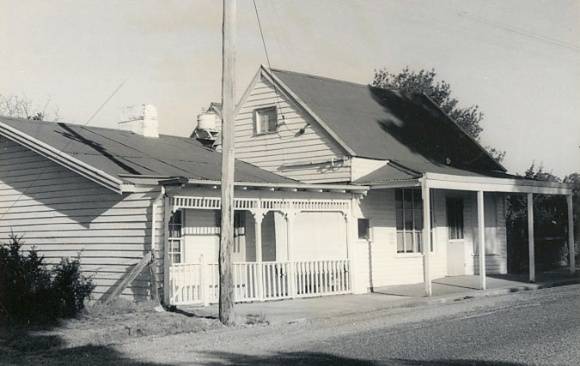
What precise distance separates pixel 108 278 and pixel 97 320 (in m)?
3.56

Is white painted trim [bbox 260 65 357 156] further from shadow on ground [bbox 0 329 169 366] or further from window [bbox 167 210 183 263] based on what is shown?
shadow on ground [bbox 0 329 169 366]

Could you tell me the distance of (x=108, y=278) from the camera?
55.2 feet

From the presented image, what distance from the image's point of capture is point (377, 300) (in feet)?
56.5

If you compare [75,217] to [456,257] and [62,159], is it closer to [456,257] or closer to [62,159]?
[62,159]

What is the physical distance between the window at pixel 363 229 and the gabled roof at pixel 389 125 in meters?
1.90

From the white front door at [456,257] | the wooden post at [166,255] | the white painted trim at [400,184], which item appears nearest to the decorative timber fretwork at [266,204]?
the wooden post at [166,255]

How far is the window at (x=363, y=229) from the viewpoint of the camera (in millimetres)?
20656

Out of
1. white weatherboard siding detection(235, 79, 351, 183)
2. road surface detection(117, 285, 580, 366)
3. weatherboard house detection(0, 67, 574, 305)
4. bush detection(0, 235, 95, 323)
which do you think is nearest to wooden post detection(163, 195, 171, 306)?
weatherboard house detection(0, 67, 574, 305)

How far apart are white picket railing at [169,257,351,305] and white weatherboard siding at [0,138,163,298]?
756 millimetres

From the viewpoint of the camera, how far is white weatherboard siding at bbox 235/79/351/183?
68.2 feet

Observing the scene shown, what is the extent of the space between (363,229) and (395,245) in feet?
4.54

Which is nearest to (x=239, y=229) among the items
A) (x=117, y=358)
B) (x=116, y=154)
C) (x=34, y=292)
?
(x=116, y=154)

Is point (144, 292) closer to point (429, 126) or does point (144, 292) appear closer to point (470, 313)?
point (470, 313)

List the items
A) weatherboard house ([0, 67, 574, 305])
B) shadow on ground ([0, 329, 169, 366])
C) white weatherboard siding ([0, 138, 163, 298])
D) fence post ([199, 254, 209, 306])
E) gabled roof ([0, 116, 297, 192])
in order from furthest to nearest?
gabled roof ([0, 116, 297, 192]) → weatherboard house ([0, 67, 574, 305]) → white weatherboard siding ([0, 138, 163, 298]) → fence post ([199, 254, 209, 306]) → shadow on ground ([0, 329, 169, 366])
